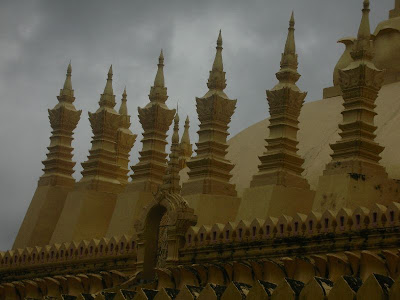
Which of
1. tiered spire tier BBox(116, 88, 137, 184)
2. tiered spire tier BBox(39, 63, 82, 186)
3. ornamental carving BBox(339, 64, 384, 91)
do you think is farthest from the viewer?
tiered spire tier BBox(116, 88, 137, 184)

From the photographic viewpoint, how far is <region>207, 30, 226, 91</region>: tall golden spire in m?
22.3

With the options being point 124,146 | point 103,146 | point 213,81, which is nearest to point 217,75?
point 213,81

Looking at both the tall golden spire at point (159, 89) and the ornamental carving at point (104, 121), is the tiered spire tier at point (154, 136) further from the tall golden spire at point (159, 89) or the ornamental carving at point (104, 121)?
the ornamental carving at point (104, 121)

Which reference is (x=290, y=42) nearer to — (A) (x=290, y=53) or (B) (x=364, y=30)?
(A) (x=290, y=53)

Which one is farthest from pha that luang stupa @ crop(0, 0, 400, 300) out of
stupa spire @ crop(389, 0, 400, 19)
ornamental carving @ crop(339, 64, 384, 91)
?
stupa spire @ crop(389, 0, 400, 19)

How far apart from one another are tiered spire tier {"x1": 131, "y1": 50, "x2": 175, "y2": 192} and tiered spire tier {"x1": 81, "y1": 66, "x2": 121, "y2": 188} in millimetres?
1413

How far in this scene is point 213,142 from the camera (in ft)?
71.5

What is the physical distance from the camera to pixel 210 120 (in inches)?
866

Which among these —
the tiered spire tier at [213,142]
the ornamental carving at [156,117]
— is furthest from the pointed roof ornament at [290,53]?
the ornamental carving at [156,117]

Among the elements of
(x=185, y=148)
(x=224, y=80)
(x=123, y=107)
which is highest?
(x=123, y=107)

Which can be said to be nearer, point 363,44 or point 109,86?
point 363,44

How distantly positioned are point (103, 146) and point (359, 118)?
8.34 meters

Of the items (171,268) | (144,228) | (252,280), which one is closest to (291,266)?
(252,280)

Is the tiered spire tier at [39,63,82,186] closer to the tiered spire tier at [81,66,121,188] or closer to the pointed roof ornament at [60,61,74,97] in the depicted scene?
Answer: the pointed roof ornament at [60,61,74,97]
